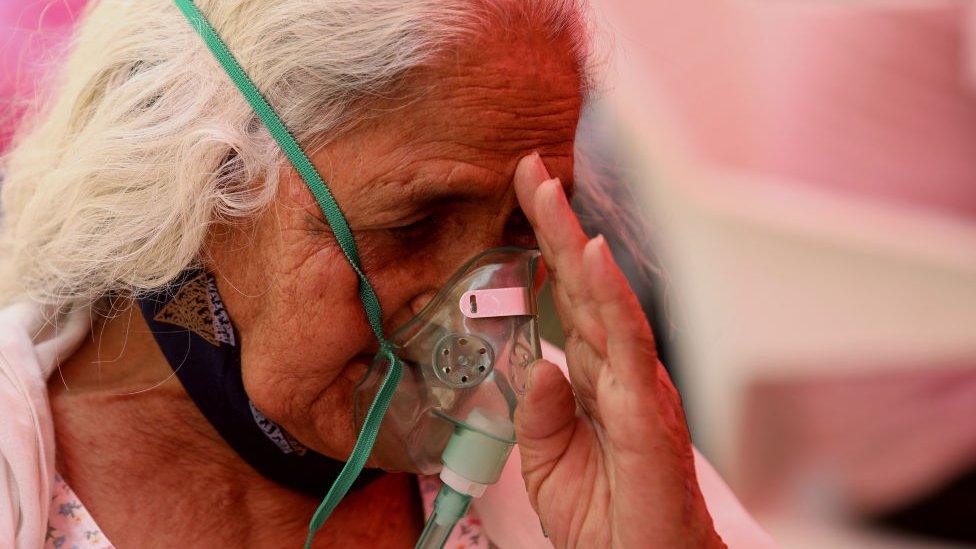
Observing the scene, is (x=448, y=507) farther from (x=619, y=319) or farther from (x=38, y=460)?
(x=38, y=460)

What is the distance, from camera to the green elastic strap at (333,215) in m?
1.27

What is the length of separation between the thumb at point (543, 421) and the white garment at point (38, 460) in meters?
0.33

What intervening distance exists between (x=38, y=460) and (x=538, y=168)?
82 cm

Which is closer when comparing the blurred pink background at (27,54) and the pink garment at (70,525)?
the pink garment at (70,525)

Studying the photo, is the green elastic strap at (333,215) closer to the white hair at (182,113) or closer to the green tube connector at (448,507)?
the white hair at (182,113)

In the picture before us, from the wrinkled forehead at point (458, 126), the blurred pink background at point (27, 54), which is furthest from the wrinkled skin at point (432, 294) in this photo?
the blurred pink background at point (27, 54)

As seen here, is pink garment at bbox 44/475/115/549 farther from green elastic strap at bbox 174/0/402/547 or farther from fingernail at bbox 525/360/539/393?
fingernail at bbox 525/360/539/393

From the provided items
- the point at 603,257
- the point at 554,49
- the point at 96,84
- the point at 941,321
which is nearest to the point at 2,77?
the point at 96,84

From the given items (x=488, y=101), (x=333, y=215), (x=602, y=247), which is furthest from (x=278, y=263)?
(x=602, y=247)

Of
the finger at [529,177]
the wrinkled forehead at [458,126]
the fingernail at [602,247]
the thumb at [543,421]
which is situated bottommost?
the thumb at [543,421]

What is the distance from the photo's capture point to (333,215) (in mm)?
1275

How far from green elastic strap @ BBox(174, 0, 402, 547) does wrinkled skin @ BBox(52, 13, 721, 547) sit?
0.01 m

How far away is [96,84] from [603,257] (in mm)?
802

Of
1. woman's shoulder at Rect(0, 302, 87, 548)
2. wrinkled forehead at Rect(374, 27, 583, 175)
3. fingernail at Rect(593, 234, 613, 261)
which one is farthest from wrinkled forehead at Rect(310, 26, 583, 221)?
woman's shoulder at Rect(0, 302, 87, 548)
